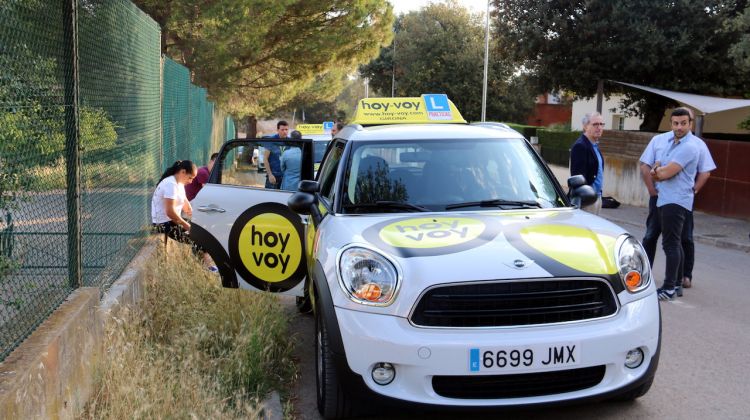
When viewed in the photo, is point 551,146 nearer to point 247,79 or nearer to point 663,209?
point 247,79

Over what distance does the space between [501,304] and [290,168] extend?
20.3ft

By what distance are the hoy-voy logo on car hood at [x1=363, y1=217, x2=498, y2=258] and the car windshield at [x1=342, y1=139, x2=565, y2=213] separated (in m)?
0.36

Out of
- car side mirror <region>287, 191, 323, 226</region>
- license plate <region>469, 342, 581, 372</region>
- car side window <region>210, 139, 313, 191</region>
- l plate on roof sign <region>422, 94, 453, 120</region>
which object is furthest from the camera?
l plate on roof sign <region>422, 94, 453, 120</region>

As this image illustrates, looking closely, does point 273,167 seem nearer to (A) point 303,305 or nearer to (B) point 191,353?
(A) point 303,305

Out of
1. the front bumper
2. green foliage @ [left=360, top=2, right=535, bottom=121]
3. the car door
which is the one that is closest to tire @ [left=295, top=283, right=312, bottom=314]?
the car door

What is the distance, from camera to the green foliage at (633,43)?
23.6m

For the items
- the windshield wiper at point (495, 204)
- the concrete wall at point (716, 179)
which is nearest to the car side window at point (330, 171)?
the windshield wiper at point (495, 204)

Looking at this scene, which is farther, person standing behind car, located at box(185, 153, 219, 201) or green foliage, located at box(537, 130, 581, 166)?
green foliage, located at box(537, 130, 581, 166)

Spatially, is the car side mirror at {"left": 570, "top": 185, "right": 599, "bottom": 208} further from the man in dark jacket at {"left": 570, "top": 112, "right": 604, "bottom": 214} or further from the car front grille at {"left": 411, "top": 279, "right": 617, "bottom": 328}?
the man in dark jacket at {"left": 570, "top": 112, "right": 604, "bottom": 214}

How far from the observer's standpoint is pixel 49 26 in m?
4.50

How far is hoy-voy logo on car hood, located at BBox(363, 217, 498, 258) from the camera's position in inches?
169

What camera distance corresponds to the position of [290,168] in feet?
32.7

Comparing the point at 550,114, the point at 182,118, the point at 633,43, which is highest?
the point at 633,43

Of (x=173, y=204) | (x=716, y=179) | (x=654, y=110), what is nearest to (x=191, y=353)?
(x=173, y=204)
